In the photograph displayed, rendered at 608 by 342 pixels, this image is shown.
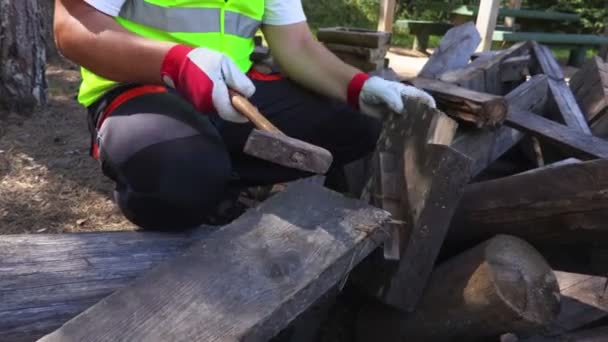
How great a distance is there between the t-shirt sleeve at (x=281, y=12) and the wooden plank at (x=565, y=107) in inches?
50.8

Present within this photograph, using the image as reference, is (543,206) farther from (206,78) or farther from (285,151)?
(206,78)

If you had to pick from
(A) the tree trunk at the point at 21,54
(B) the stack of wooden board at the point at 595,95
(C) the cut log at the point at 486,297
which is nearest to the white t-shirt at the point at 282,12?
(C) the cut log at the point at 486,297

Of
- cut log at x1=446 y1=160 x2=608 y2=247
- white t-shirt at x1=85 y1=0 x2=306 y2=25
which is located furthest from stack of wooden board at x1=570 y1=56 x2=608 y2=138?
white t-shirt at x1=85 y1=0 x2=306 y2=25

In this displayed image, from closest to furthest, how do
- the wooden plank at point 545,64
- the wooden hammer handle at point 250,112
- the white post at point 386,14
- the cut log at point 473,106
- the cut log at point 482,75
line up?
the wooden hammer handle at point 250,112 < the cut log at point 473,106 < the cut log at point 482,75 < the wooden plank at point 545,64 < the white post at point 386,14

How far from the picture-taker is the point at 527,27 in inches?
444

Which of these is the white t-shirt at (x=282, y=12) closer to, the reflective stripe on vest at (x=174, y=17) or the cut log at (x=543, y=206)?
the reflective stripe on vest at (x=174, y=17)

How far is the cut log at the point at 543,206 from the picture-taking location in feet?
5.62

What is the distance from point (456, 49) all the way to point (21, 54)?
2.84 meters

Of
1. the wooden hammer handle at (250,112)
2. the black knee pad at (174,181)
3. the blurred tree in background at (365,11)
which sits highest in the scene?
the wooden hammer handle at (250,112)

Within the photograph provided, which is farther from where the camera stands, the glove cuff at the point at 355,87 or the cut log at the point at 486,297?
the glove cuff at the point at 355,87

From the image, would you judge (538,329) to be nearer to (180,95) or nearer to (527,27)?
(180,95)

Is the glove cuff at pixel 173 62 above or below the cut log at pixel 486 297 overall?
above

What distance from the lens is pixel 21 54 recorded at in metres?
4.05

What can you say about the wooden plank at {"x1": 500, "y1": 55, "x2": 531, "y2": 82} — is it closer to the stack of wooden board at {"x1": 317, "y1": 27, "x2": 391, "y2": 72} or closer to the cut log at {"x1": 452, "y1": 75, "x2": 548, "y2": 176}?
the cut log at {"x1": 452, "y1": 75, "x2": 548, "y2": 176}
